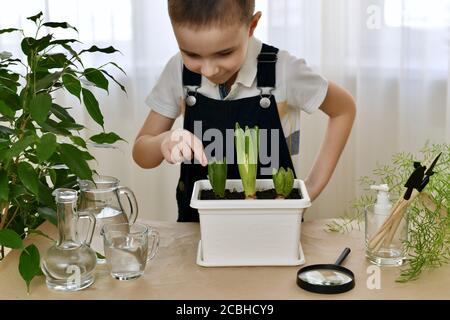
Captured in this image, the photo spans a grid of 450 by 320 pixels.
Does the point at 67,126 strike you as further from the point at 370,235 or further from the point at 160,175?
the point at 160,175

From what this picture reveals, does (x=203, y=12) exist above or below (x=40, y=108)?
above

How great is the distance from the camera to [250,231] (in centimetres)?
135

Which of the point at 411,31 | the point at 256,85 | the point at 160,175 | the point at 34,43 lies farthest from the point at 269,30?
the point at 34,43

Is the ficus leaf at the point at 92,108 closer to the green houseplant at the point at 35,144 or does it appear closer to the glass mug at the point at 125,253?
the green houseplant at the point at 35,144

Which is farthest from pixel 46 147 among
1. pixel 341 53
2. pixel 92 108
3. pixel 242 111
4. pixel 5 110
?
pixel 341 53

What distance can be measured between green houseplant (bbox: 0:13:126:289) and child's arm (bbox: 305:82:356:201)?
66 cm

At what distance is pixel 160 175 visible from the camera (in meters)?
2.98

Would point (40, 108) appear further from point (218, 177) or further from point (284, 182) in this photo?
point (284, 182)

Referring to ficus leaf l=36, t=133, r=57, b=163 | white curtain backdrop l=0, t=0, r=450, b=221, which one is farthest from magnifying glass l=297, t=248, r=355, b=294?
white curtain backdrop l=0, t=0, r=450, b=221

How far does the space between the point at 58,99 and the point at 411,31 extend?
4.73 feet

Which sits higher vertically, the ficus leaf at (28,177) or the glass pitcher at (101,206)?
the ficus leaf at (28,177)

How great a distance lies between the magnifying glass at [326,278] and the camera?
1233 millimetres

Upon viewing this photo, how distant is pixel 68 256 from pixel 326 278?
1.51 ft

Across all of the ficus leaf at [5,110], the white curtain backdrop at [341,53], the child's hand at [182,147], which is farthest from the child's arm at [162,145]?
the white curtain backdrop at [341,53]
